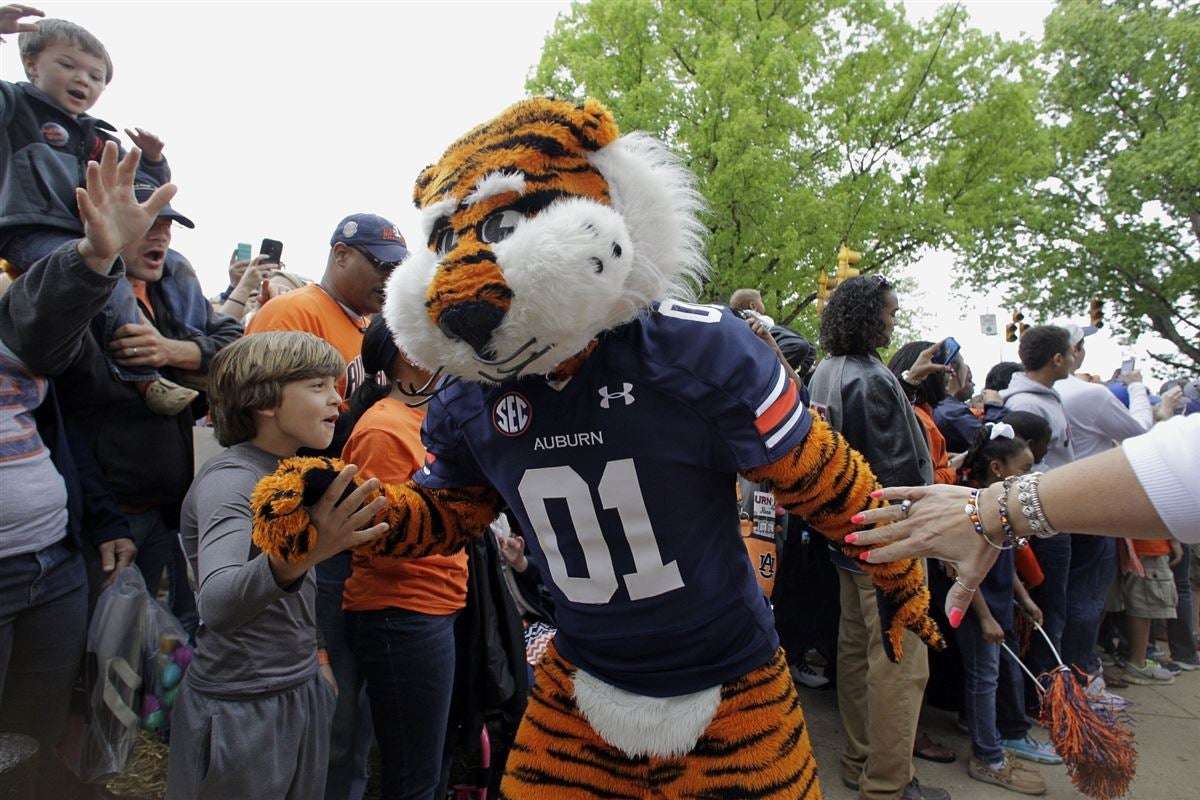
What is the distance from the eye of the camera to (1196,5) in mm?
18781

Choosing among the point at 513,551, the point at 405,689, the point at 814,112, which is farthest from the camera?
the point at 814,112

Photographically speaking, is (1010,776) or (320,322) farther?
(1010,776)

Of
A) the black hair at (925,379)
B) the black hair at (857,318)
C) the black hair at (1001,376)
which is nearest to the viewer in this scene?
the black hair at (857,318)

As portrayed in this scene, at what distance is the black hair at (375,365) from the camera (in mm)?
2453

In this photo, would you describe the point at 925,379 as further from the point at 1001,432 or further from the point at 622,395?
the point at 622,395

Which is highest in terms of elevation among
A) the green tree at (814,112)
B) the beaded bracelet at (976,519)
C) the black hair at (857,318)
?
the green tree at (814,112)

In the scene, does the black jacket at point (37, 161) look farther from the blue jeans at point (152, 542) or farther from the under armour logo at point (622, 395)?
the under armour logo at point (622, 395)

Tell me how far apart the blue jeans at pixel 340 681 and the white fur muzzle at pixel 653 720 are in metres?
1.09

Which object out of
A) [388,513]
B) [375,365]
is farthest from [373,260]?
[388,513]

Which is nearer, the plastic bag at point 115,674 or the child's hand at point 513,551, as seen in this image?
the plastic bag at point 115,674

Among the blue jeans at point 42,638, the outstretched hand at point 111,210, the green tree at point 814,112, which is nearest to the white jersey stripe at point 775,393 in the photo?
the outstretched hand at point 111,210

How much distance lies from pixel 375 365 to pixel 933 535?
1804mm

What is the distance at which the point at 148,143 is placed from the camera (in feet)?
9.25

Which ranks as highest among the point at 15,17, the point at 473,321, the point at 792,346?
the point at 15,17
